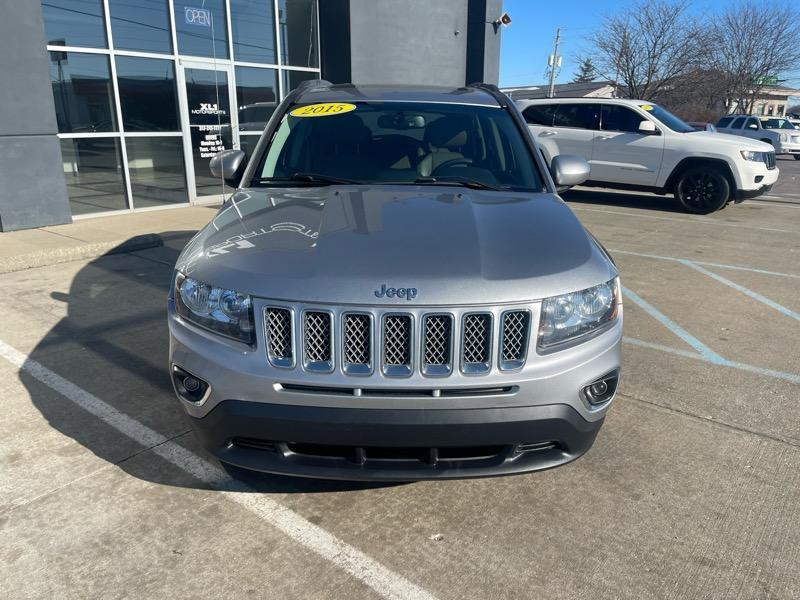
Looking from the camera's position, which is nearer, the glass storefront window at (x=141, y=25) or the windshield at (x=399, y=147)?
the windshield at (x=399, y=147)

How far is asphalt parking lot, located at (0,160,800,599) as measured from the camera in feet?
7.53

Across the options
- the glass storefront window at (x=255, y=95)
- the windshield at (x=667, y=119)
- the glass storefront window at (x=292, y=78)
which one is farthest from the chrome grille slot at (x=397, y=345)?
the glass storefront window at (x=292, y=78)

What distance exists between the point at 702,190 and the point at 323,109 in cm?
918

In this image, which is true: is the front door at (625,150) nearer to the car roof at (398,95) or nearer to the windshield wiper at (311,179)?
the car roof at (398,95)

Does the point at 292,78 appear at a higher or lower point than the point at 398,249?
higher

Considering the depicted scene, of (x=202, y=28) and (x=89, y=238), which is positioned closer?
(x=89, y=238)

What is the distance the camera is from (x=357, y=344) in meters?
2.25

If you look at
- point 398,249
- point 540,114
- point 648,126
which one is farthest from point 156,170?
point 398,249

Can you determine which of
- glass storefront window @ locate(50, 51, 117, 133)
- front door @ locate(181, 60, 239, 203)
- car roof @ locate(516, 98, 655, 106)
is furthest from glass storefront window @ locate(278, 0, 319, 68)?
car roof @ locate(516, 98, 655, 106)

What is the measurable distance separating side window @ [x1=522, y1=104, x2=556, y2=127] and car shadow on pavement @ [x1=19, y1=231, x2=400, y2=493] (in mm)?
8774

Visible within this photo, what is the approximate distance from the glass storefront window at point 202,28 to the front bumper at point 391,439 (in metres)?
9.64

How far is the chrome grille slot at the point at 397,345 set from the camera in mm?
2227

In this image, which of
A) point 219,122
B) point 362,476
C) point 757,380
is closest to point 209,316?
point 362,476

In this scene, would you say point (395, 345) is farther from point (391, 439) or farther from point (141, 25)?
point (141, 25)
